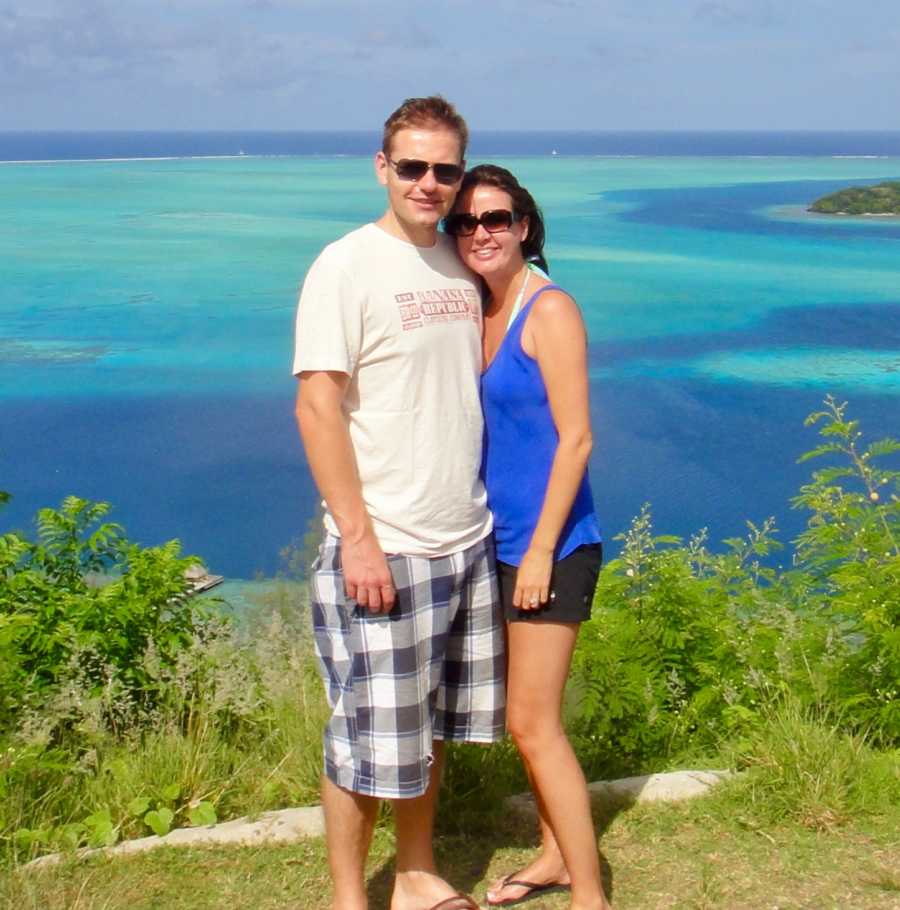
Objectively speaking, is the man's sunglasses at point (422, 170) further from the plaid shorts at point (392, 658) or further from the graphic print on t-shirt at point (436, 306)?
the plaid shorts at point (392, 658)

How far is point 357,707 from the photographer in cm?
238

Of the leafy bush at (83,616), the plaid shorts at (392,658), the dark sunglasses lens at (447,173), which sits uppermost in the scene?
the dark sunglasses lens at (447,173)

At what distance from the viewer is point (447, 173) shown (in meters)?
2.36

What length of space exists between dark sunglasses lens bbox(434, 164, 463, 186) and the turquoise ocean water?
7.70 meters

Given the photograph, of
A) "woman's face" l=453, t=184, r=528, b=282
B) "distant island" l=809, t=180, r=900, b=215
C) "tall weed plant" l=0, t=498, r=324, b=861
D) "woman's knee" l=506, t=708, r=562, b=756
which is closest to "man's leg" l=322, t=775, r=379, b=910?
"woman's knee" l=506, t=708, r=562, b=756

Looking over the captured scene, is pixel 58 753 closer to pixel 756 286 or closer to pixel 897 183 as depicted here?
pixel 756 286

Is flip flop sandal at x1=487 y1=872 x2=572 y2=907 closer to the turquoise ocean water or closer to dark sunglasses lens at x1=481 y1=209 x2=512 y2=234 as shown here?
dark sunglasses lens at x1=481 y1=209 x2=512 y2=234

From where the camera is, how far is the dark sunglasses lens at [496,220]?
2430 millimetres

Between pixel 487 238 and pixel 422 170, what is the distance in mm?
203

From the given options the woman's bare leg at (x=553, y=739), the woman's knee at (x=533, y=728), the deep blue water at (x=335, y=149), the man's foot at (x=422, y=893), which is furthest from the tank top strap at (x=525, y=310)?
the deep blue water at (x=335, y=149)

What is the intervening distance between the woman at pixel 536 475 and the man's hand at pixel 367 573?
11.4 inches

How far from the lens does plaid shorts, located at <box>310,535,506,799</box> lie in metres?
2.36

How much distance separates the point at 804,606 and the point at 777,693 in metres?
0.51

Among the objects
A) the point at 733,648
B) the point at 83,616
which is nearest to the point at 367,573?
the point at 83,616
